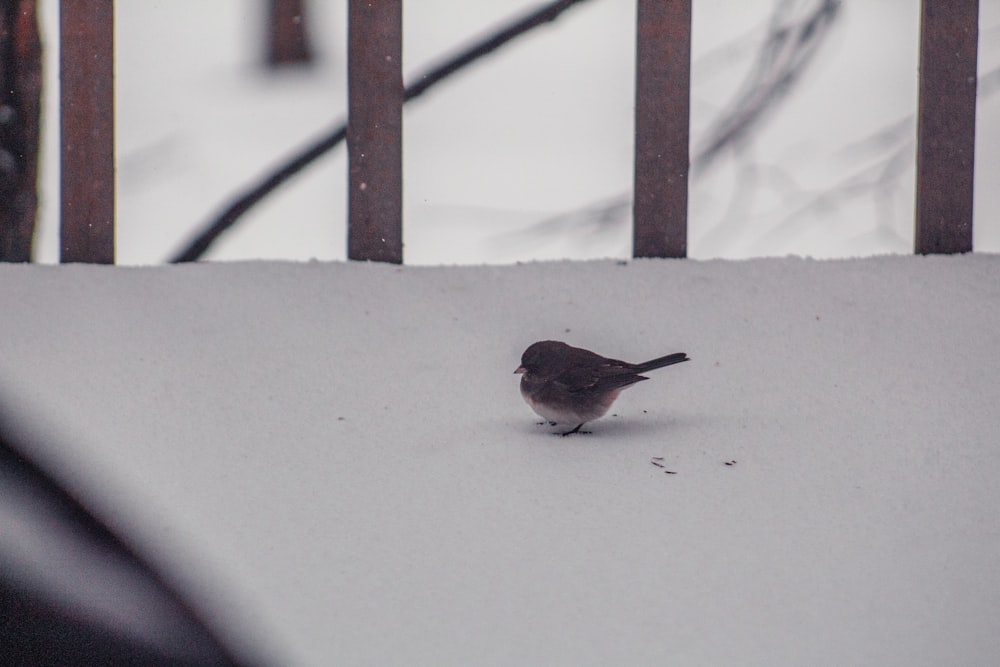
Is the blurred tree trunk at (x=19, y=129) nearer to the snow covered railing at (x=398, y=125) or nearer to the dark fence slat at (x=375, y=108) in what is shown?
the snow covered railing at (x=398, y=125)

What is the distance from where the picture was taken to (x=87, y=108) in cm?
322

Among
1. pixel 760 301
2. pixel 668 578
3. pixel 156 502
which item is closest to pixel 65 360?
pixel 156 502

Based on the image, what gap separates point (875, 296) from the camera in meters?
3.17

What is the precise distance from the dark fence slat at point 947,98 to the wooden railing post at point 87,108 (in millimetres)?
2534

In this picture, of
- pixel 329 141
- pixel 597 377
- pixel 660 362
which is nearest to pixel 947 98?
pixel 660 362

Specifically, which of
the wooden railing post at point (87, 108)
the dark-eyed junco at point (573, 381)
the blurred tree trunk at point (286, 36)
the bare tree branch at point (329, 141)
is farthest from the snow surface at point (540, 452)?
the blurred tree trunk at point (286, 36)

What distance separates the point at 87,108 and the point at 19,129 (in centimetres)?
53

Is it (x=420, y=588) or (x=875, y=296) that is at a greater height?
(x=875, y=296)

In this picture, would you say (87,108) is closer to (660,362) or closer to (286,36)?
(286,36)

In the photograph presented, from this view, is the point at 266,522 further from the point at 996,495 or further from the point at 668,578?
the point at 996,495

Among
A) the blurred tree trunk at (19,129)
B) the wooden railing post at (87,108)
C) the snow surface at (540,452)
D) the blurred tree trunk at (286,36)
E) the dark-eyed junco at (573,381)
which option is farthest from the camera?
the blurred tree trunk at (19,129)

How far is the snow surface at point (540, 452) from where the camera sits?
1.55 meters

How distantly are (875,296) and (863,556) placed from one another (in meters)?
1.55

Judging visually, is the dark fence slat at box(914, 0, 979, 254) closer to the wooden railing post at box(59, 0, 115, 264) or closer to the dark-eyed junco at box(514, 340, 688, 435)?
the dark-eyed junco at box(514, 340, 688, 435)
